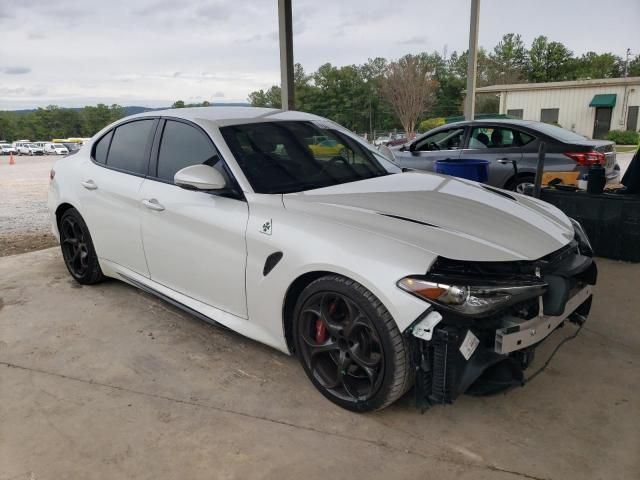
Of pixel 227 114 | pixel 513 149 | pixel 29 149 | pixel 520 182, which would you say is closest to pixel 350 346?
pixel 227 114

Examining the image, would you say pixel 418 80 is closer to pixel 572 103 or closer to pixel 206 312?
pixel 572 103

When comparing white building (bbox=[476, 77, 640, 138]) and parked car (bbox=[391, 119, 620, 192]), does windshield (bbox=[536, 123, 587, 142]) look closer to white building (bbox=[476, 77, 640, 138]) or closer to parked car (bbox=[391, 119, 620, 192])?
parked car (bbox=[391, 119, 620, 192])

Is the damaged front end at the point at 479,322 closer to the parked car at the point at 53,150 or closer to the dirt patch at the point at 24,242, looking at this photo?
the dirt patch at the point at 24,242

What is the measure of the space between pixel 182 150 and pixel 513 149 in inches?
201

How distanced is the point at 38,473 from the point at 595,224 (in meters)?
5.06

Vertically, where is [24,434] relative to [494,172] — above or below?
below

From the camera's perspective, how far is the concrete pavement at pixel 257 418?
216 cm

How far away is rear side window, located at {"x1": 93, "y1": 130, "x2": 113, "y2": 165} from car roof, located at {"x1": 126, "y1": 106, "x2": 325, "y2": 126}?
1.10 ft

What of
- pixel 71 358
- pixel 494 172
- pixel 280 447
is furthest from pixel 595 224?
pixel 71 358

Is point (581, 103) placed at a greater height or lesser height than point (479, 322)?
greater

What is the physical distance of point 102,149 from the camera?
4.07 metres

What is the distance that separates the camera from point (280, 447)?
2.28 m

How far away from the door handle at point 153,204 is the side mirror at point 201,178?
0.52m

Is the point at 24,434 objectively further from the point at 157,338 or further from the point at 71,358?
the point at 157,338
